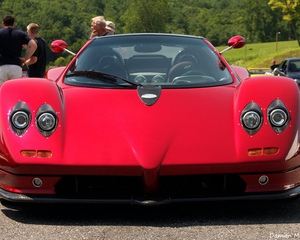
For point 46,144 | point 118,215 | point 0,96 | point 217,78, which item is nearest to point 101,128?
point 46,144

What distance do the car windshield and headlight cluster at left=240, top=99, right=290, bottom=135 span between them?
0.58 m

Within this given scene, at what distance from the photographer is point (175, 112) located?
10.7ft

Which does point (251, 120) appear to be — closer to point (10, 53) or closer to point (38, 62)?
point (10, 53)

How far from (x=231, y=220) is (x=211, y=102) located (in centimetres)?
81

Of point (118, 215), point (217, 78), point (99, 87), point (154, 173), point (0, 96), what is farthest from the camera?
point (217, 78)

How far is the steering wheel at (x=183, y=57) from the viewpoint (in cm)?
442

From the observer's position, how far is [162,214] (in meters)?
3.15

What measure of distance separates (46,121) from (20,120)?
0.16 meters

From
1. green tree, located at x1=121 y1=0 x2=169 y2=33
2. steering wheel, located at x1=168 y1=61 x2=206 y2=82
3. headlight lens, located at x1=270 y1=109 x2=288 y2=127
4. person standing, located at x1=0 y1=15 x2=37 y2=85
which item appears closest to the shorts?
person standing, located at x1=0 y1=15 x2=37 y2=85

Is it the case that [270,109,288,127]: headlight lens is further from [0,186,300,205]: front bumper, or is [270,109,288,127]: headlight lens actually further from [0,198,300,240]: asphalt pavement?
[0,198,300,240]: asphalt pavement

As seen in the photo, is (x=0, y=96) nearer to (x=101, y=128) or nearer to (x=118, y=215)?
(x=101, y=128)

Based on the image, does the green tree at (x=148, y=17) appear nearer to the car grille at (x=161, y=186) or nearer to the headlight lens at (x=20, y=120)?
the headlight lens at (x=20, y=120)

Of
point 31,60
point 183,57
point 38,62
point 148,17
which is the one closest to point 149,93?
point 183,57

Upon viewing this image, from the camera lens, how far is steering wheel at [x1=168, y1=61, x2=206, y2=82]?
412 cm
